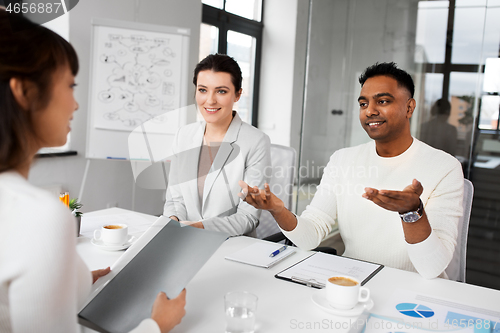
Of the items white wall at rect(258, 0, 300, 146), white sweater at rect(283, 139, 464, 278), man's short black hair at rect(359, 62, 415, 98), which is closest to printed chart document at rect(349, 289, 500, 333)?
white sweater at rect(283, 139, 464, 278)

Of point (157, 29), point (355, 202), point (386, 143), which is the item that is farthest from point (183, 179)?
point (157, 29)

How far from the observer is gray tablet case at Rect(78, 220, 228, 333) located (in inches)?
33.1

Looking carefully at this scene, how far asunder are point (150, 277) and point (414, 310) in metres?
0.63

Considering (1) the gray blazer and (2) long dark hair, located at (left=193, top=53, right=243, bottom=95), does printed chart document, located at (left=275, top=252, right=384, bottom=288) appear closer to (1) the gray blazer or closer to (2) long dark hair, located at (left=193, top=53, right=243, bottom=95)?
(1) the gray blazer

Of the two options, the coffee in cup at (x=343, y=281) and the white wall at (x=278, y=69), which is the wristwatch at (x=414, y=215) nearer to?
the coffee in cup at (x=343, y=281)

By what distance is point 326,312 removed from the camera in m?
0.93

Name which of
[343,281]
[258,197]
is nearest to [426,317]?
[343,281]

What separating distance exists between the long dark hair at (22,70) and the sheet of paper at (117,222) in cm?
89

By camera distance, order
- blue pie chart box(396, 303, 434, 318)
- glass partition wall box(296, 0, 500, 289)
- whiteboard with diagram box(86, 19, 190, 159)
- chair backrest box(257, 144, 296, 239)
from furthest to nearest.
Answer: whiteboard with diagram box(86, 19, 190, 159) → glass partition wall box(296, 0, 500, 289) → chair backrest box(257, 144, 296, 239) → blue pie chart box(396, 303, 434, 318)

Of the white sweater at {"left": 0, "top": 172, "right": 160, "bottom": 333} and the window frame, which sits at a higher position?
the window frame

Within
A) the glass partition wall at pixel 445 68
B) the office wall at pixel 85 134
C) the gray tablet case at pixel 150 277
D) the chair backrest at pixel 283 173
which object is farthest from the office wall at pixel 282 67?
the gray tablet case at pixel 150 277

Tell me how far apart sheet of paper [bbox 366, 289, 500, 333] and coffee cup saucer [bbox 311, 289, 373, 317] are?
1.4 inches

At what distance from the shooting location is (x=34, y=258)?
58 centimetres

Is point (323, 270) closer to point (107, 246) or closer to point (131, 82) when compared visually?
point (107, 246)
